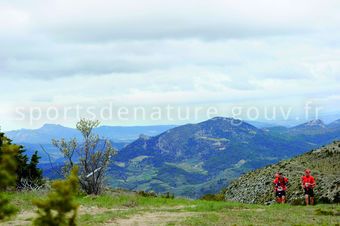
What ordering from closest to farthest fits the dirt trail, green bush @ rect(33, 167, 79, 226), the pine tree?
the pine tree
green bush @ rect(33, 167, 79, 226)
the dirt trail

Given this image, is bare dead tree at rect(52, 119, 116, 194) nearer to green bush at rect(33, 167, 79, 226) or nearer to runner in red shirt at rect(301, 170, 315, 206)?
runner in red shirt at rect(301, 170, 315, 206)

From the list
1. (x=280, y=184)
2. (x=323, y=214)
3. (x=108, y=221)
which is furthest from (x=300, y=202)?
(x=108, y=221)

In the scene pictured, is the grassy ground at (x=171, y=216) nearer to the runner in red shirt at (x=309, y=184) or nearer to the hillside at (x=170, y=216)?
the hillside at (x=170, y=216)

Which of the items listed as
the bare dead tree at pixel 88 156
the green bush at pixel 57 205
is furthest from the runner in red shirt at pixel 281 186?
the green bush at pixel 57 205

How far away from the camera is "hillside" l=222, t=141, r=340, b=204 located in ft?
91.6

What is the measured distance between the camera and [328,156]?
40.3m

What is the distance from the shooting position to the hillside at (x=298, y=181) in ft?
91.6

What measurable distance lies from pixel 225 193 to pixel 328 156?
1843cm

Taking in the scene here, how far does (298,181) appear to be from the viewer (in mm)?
34250

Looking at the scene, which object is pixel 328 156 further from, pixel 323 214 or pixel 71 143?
pixel 71 143

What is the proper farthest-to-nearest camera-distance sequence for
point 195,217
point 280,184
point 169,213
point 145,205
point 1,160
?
point 280,184 → point 145,205 → point 169,213 → point 195,217 → point 1,160

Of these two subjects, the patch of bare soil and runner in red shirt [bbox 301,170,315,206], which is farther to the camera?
runner in red shirt [bbox 301,170,315,206]

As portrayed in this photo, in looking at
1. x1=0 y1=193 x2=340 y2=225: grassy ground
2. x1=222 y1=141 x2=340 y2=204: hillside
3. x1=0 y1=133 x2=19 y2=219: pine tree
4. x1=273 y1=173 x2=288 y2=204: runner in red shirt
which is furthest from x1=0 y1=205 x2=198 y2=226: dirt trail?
x1=222 y1=141 x2=340 y2=204: hillside

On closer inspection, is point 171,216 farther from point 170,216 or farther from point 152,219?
point 152,219
